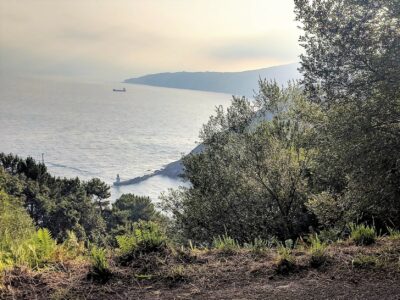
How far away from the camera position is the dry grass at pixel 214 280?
4.00 meters

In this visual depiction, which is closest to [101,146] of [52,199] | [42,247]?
[52,199]

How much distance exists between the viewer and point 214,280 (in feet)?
14.3

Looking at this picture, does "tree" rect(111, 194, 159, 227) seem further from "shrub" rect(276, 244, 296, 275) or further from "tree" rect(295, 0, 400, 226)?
"shrub" rect(276, 244, 296, 275)

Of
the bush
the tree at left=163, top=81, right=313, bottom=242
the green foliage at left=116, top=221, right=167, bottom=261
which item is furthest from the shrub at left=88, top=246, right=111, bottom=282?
the tree at left=163, top=81, right=313, bottom=242

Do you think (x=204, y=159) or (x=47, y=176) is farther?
(x=47, y=176)

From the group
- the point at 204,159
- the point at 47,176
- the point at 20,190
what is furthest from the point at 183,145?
the point at 204,159

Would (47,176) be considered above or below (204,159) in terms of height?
below

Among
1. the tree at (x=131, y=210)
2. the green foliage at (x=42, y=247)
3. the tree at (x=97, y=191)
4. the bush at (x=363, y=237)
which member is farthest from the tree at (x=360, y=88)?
the tree at (x=97, y=191)

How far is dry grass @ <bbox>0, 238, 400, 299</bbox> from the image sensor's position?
4000 millimetres

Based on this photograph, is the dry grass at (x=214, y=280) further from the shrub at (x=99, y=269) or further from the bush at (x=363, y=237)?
the bush at (x=363, y=237)

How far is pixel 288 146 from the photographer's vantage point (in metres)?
19.1

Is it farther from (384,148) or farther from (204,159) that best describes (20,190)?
(384,148)

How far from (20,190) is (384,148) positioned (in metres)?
49.8

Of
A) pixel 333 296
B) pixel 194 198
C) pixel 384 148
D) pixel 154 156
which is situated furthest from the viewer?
pixel 154 156
